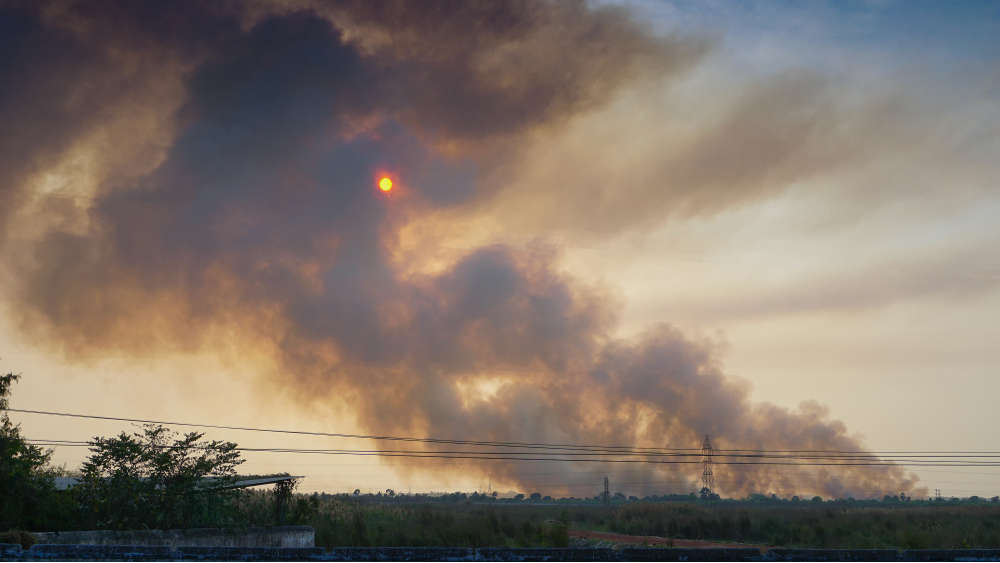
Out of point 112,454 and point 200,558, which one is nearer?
point 200,558

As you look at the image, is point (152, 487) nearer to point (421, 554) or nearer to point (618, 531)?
point (421, 554)

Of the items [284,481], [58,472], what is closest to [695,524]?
[284,481]

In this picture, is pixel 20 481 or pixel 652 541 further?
pixel 652 541

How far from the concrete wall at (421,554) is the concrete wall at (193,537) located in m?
6.91

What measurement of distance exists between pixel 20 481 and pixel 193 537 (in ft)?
29.4

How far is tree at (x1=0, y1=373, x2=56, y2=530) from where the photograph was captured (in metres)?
34.4

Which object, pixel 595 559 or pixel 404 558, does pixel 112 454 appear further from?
pixel 595 559

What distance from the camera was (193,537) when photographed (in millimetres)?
32969

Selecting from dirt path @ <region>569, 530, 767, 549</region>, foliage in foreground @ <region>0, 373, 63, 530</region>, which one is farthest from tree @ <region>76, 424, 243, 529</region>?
dirt path @ <region>569, 530, 767, 549</region>

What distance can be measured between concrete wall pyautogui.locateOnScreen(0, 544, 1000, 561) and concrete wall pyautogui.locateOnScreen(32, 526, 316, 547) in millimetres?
6911

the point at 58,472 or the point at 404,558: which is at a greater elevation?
Answer: the point at 58,472

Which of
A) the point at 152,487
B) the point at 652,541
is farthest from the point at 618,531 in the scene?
the point at 152,487

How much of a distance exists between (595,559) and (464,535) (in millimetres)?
27724

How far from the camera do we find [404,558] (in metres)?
22.7
